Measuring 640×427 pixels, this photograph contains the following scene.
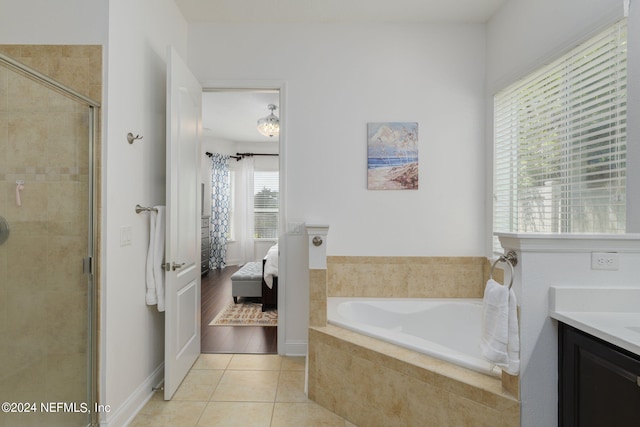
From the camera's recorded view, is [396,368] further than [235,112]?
No

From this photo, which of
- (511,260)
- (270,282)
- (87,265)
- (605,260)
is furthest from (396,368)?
(270,282)

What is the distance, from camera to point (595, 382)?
123cm

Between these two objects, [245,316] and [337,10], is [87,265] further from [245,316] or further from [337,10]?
[337,10]

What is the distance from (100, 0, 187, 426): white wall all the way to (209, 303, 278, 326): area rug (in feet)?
3.90

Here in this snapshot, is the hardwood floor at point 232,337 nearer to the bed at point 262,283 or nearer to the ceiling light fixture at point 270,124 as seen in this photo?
the bed at point 262,283

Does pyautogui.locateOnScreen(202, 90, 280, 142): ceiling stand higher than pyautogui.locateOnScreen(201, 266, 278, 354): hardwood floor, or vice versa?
pyautogui.locateOnScreen(202, 90, 280, 142): ceiling

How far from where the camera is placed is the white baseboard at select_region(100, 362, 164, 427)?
1822 mm

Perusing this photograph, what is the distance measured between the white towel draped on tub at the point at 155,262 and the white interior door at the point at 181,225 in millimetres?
71

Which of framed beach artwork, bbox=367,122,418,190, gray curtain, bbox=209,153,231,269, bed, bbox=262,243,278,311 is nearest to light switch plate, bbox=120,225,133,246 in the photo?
framed beach artwork, bbox=367,122,418,190

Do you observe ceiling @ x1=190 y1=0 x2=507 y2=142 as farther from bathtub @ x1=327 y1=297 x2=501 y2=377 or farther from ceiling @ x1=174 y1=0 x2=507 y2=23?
bathtub @ x1=327 y1=297 x2=501 y2=377

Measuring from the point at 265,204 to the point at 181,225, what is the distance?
5006 mm

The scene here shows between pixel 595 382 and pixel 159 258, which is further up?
pixel 159 258

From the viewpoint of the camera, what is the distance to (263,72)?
286 centimetres

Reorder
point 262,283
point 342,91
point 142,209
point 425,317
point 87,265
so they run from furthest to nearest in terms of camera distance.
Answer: point 262,283
point 342,91
point 425,317
point 142,209
point 87,265
